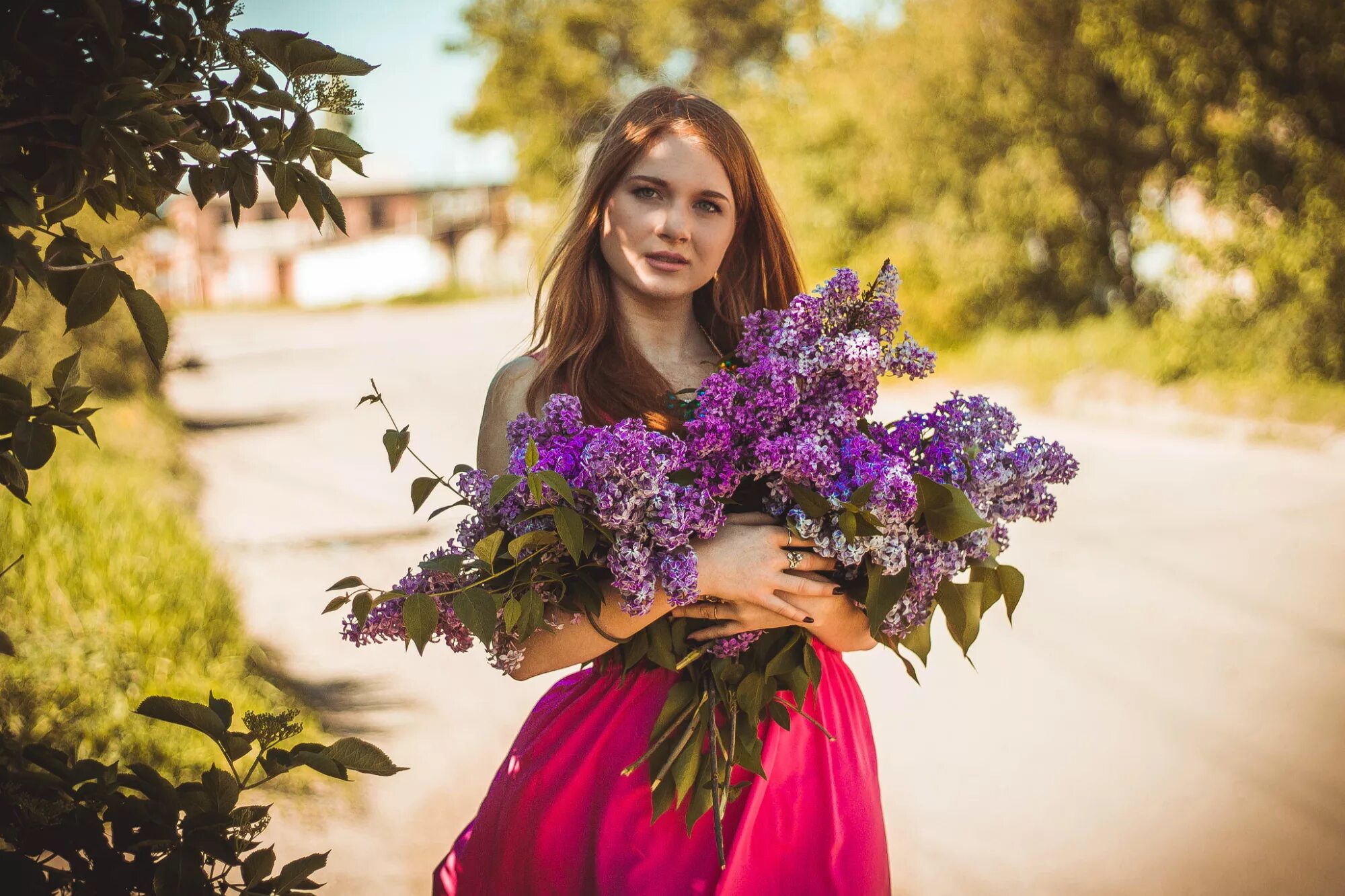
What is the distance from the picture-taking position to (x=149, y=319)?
126 centimetres

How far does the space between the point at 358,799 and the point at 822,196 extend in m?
15.4

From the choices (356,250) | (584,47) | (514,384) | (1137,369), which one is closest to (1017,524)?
(1137,369)

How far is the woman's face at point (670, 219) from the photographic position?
2.18 m

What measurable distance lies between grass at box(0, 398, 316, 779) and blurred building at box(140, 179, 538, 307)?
143ft

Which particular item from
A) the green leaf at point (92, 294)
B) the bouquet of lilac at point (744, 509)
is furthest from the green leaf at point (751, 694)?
the green leaf at point (92, 294)

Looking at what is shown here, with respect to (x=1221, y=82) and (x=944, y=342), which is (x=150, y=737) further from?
(x=944, y=342)

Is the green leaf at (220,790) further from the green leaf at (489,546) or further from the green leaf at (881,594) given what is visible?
the green leaf at (881,594)

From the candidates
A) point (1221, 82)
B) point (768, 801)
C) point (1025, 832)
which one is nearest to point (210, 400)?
point (1221, 82)

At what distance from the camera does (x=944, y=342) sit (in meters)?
16.0

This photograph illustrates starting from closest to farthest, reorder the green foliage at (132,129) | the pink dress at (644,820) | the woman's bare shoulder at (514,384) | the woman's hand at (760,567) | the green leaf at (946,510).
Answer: the green foliage at (132,129) → the green leaf at (946,510) → the woman's hand at (760,567) → the pink dress at (644,820) → the woman's bare shoulder at (514,384)

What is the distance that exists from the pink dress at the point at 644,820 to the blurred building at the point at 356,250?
4742 centimetres

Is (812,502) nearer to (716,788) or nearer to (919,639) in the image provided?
(919,639)

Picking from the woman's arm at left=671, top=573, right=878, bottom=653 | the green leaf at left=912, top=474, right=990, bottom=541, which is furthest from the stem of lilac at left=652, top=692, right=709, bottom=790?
the green leaf at left=912, top=474, right=990, bottom=541

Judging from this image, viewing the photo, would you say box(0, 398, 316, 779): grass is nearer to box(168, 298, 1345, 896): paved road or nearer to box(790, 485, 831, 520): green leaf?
box(168, 298, 1345, 896): paved road
